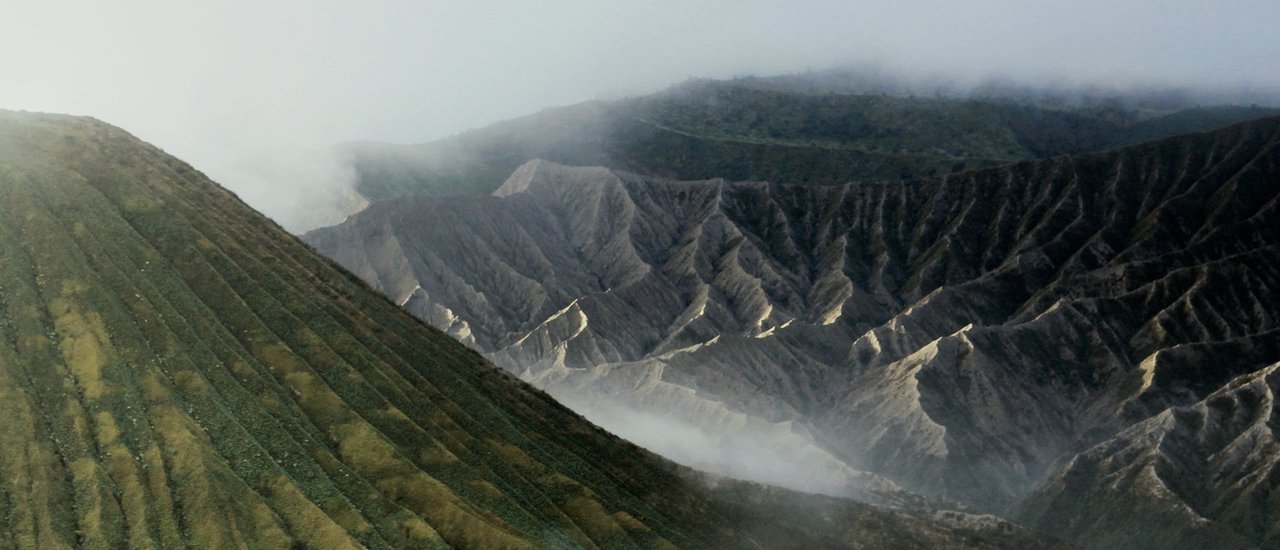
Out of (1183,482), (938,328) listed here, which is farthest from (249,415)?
(938,328)

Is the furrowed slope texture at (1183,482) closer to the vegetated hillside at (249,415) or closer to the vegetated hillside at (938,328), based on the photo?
the vegetated hillside at (938,328)

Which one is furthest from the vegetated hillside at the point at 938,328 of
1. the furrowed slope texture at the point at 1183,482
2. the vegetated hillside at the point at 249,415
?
the vegetated hillside at the point at 249,415

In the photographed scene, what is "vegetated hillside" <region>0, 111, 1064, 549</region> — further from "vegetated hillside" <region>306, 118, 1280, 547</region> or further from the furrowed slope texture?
"vegetated hillside" <region>306, 118, 1280, 547</region>

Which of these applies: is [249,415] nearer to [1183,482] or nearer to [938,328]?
[1183,482]

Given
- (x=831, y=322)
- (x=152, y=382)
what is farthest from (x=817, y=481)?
(x=152, y=382)

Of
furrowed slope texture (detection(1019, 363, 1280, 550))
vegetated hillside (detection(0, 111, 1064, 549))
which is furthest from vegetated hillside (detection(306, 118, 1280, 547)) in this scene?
vegetated hillside (detection(0, 111, 1064, 549))

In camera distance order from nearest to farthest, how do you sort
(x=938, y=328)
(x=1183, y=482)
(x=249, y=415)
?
(x=249, y=415), (x=1183, y=482), (x=938, y=328)

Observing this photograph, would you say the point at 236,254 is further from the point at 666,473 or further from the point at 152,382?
the point at 666,473
